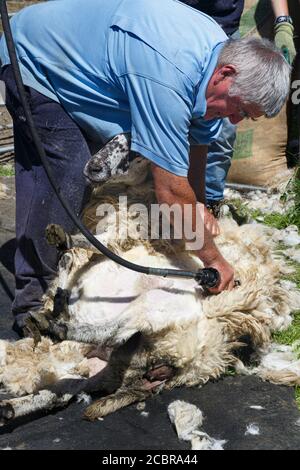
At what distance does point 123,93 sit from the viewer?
3.32 meters

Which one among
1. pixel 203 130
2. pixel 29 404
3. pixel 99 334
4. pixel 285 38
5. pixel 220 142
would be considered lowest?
pixel 29 404

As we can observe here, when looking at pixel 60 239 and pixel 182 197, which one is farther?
pixel 60 239

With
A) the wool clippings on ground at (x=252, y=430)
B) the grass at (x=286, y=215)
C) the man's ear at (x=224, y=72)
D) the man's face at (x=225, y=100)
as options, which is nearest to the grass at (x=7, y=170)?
the grass at (x=286, y=215)

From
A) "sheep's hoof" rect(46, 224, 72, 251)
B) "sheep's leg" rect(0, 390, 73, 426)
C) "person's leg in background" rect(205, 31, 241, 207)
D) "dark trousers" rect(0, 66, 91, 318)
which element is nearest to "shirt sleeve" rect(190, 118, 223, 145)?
"dark trousers" rect(0, 66, 91, 318)

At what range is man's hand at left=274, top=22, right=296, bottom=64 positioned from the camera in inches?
204

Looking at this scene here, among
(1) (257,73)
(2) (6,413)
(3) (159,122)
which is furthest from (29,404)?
(1) (257,73)

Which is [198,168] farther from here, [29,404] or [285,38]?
[285,38]

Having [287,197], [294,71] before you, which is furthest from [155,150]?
[294,71]

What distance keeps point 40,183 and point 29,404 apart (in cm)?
118

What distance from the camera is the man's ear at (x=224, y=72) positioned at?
3.15 m

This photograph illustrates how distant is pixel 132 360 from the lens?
10.8 feet

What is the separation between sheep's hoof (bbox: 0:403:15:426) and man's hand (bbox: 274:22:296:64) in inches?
128

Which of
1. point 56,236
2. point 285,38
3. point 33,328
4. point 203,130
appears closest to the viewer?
point 33,328

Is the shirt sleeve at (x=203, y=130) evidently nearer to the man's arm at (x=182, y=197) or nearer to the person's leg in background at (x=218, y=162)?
the man's arm at (x=182, y=197)
